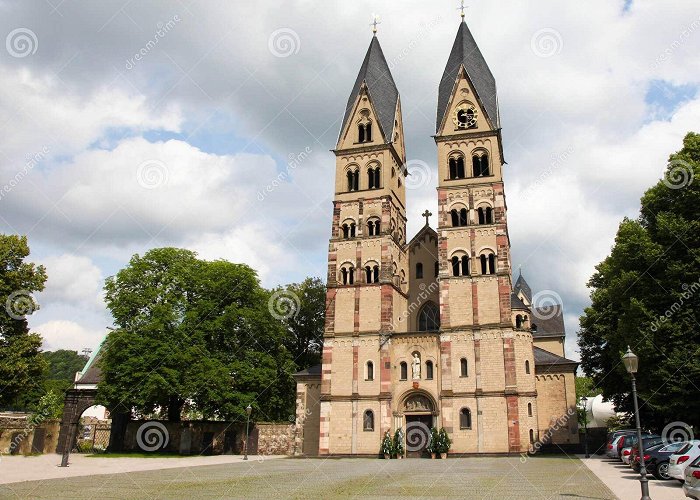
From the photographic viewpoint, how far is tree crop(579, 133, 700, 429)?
2606cm

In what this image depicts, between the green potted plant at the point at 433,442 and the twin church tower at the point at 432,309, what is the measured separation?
1209 mm

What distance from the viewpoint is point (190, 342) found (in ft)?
137

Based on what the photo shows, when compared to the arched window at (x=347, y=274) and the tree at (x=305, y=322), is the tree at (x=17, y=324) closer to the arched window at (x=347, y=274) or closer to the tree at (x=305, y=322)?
the arched window at (x=347, y=274)

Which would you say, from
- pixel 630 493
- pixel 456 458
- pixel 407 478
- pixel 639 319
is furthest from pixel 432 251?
pixel 630 493

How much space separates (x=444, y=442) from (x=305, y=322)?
24.7 m

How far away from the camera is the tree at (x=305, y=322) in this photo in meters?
58.8

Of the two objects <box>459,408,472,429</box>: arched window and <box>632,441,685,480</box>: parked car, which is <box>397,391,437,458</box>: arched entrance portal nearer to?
<box>459,408,472,429</box>: arched window

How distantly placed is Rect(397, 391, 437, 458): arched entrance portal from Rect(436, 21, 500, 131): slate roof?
2153cm

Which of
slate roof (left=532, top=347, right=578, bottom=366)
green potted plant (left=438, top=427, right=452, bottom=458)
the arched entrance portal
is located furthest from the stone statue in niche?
slate roof (left=532, top=347, right=578, bottom=366)

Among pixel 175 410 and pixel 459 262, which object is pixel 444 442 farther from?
pixel 175 410

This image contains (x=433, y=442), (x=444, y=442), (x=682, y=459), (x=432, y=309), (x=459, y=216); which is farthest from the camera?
(x=432, y=309)

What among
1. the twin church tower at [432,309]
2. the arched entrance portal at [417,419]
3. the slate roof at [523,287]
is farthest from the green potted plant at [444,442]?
the slate roof at [523,287]

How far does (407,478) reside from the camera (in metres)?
22.1

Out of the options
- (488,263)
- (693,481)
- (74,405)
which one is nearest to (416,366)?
(488,263)
